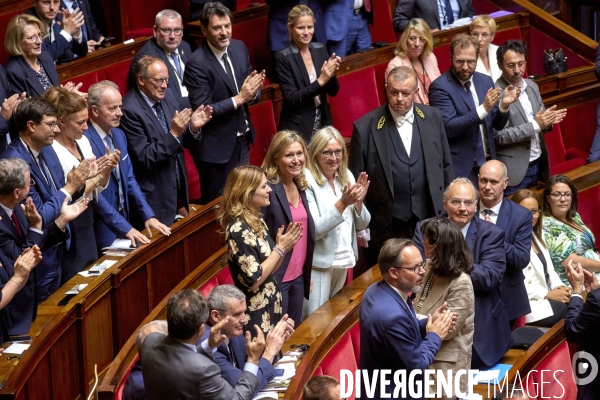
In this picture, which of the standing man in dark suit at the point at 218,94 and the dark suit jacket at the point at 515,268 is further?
the standing man in dark suit at the point at 218,94

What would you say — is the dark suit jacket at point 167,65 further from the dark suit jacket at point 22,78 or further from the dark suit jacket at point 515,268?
the dark suit jacket at point 515,268

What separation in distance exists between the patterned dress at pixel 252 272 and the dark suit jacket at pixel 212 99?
3.66 ft

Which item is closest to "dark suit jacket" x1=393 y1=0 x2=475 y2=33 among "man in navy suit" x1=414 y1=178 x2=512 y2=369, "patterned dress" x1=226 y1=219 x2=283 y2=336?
"man in navy suit" x1=414 y1=178 x2=512 y2=369

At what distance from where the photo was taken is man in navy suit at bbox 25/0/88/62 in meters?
4.08

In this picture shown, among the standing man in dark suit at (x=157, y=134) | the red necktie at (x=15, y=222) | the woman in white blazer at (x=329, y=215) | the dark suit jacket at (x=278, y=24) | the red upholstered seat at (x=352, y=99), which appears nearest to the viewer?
the red necktie at (x=15, y=222)

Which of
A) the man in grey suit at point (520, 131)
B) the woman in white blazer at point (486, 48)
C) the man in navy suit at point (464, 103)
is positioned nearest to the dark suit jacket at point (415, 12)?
the woman in white blazer at point (486, 48)

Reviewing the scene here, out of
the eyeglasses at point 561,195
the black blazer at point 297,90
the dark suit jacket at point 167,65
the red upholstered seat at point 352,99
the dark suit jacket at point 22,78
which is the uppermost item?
the dark suit jacket at point 22,78

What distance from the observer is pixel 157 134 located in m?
3.60

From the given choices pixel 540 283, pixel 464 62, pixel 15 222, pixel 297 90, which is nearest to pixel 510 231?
pixel 540 283

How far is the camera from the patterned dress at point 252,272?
275 centimetres

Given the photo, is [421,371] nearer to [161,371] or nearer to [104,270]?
[161,371]

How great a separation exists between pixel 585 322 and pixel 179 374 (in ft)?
3.92

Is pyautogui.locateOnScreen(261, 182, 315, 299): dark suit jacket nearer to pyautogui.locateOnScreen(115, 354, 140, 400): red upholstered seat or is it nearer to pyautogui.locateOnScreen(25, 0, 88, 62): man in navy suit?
pyautogui.locateOnScreen(115, 354, 140, 400): red upholstered seat

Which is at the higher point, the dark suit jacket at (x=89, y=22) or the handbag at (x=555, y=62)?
the dark suit jacket at (x=89, y=22)
